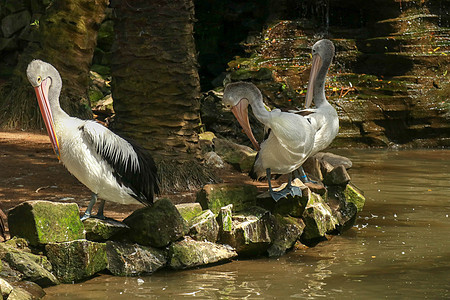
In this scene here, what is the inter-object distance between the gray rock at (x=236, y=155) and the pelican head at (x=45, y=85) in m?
4.36

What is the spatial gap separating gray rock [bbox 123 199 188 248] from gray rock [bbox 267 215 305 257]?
1.05 metres

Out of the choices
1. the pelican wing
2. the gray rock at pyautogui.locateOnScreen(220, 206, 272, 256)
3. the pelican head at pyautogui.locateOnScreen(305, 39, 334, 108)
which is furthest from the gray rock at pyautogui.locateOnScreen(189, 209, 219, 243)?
the pelican head at pyautogui.locateOnScreen(305, 39, 334, 108)

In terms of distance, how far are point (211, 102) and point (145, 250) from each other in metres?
8.32

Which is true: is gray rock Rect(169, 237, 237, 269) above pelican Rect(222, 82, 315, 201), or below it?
below

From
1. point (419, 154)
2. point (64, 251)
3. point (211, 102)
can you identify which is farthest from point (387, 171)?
point (64, 251)

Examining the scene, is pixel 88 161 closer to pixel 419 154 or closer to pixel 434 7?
pixel 419 154

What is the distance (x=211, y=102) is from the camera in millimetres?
13930

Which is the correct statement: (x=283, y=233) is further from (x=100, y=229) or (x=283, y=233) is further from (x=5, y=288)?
(x=5, y=288)

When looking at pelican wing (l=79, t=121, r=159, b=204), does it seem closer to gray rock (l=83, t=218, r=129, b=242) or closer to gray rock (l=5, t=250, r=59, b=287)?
gray rock (l=83, t=218, r=129, b=242)

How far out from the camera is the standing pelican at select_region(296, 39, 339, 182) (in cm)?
728

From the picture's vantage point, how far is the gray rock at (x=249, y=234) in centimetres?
627

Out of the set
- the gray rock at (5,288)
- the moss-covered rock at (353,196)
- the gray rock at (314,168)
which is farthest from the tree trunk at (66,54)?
the gray rock at (5,288)

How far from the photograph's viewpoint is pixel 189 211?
6.35 meters

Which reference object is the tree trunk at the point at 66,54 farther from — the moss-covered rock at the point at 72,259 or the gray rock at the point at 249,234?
the moss-covered rock at the point at 72,259
